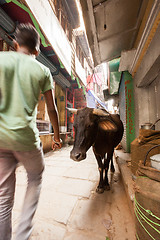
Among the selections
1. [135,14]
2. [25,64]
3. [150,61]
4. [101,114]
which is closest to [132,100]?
[150,61]

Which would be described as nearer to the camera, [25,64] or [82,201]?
[25,64]

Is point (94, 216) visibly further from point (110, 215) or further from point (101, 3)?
point (101, 3)

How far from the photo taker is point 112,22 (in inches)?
131

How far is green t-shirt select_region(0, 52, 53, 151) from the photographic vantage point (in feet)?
3.21

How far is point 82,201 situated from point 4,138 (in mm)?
1939

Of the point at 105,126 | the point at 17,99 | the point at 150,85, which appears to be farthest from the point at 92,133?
the point at 150,85

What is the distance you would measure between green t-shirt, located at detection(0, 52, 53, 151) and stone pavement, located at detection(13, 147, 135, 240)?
135cm

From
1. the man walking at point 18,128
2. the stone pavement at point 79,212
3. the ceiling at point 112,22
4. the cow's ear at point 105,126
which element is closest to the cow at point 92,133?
the cow's ear at point 105,126

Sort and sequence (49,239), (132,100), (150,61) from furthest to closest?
(132,100) → (150,61) → (49,239)

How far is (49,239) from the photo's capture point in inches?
54.1

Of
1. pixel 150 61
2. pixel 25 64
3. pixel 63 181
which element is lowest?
pixel 63 181

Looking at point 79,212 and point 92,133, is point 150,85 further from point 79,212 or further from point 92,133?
point 79,212

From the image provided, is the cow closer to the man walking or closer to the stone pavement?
the stone pavement

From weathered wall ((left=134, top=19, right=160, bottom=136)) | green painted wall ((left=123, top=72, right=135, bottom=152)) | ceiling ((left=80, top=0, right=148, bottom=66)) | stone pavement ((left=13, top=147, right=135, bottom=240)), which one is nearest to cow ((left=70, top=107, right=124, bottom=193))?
stone pavement ((left=13, top=147, right=135, bottom=240))
